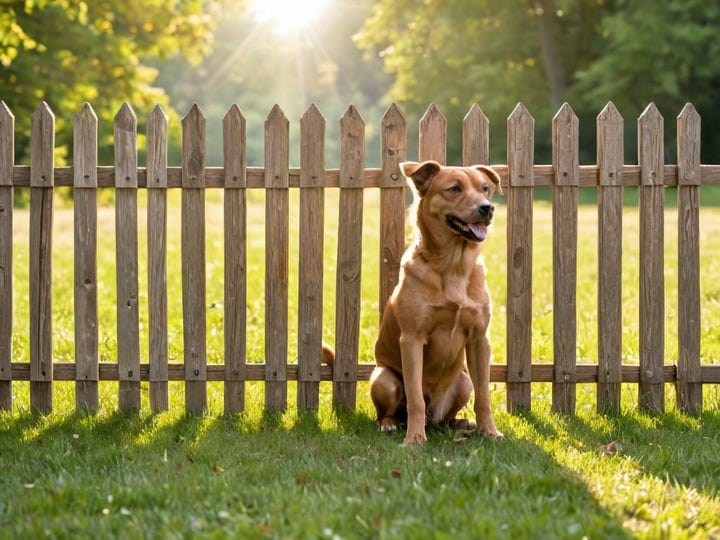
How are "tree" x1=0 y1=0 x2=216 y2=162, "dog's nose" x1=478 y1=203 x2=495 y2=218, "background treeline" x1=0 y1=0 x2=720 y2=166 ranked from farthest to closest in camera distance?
1. "background treeline" x1=0 y1=0 x2=720 y2=166
2. "tree" x1=0 y1=0 x2=216 y2=162
3. "dog's nose" x1=478 y1=203 x2=495 y2=218

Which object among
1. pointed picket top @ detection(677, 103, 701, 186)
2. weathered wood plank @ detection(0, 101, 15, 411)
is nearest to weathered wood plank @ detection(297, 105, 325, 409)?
weathered wood plank @ detection(0, 101, 15, 411)

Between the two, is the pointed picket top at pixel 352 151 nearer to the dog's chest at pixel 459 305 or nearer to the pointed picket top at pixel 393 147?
the pointed picket top at pixel 393 147

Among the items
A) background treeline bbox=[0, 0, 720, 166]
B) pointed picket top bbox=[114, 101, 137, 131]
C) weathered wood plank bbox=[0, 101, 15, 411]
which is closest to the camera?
pointed picket top bbox=[114, 101, 137, 131]

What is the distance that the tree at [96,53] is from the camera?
57.5ft

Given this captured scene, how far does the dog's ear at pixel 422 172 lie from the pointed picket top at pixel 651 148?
146cm

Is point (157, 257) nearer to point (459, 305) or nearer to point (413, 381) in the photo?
point (413, 381)

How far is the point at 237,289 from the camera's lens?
19.1 ft

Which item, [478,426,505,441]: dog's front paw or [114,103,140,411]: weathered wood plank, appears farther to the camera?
[114,103,140,411]: weathered wood plank

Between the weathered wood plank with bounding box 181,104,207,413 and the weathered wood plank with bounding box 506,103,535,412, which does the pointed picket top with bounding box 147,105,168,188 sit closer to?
the weathered wood plank with bounding box 181,104,207,413

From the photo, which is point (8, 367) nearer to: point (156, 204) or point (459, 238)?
point (156, 204)

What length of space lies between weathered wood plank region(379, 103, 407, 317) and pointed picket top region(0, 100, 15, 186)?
7.62ft

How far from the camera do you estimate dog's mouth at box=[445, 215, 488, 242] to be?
4957mm

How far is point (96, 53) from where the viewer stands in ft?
62.4

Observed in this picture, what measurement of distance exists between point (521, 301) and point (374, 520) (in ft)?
8.27
